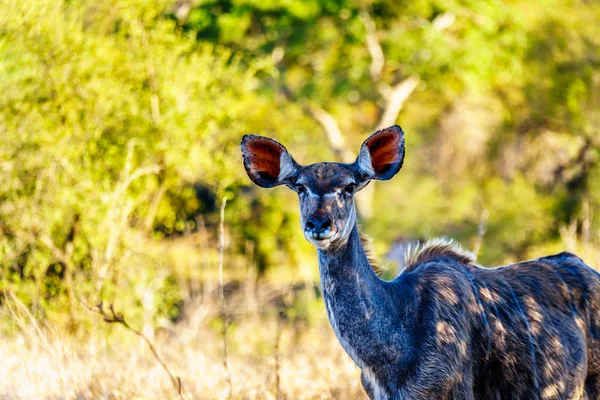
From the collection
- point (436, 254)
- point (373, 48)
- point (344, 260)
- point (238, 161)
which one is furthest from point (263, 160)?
point (373, 48)

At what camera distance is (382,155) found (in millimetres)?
5922

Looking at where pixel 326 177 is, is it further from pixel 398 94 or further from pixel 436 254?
pixel 398 94

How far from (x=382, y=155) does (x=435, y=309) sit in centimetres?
102

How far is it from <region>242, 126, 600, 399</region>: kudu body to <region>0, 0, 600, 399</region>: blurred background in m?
1.11

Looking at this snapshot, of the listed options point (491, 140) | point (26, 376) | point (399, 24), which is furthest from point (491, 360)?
point (491, 140)

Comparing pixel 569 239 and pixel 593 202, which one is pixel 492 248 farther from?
pixel 569 239

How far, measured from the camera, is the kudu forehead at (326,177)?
18.3ft

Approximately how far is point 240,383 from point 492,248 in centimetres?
1831

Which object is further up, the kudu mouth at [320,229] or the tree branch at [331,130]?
the kudu mouth at [320,229]

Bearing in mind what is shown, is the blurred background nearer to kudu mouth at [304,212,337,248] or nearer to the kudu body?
the kudu body

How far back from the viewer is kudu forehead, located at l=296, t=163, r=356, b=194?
5574mm

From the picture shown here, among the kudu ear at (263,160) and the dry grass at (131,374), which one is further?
the dry grass at (131,374)

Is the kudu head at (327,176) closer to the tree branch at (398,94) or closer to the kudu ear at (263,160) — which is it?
the kudu ear at (263,160)

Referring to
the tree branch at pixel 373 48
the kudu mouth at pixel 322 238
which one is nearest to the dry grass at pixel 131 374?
the kudu mouth at pixel 322 238
